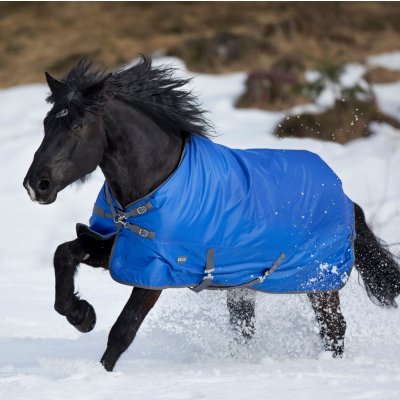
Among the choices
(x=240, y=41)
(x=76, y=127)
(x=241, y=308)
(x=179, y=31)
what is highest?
(x=76, y=127)

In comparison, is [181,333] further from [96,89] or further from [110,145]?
[96,89]

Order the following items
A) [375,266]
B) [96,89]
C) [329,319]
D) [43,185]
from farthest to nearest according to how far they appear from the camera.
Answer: [375,266], [329,319], [96,89], [43,185]

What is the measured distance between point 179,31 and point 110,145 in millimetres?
14429

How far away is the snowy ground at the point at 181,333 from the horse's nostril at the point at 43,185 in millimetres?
835

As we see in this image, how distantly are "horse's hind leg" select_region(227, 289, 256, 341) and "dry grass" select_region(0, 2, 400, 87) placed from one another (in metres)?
9.29

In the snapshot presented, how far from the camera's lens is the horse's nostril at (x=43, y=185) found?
4086 mm

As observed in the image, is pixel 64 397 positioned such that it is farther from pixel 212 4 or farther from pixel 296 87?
pixel 212 4

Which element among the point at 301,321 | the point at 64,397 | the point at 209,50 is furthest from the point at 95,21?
the point at 64,397

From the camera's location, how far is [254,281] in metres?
4.89

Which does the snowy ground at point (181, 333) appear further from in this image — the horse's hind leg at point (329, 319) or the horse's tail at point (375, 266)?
the horse's tail at point (375, 266)

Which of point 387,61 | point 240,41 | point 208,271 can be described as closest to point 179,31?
point 240,41

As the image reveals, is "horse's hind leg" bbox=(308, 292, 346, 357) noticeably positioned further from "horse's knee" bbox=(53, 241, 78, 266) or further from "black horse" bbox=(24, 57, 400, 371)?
"horse's knee" bbox=(53, 241, 78, 266)

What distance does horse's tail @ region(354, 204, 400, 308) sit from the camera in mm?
5621

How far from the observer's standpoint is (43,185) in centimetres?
411
